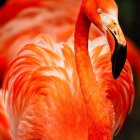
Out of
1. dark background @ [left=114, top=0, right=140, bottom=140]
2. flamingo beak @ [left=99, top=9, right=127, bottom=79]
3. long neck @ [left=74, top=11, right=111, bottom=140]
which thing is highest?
flamingo beak @ [left=99, top=9, right=127, bottom=79]

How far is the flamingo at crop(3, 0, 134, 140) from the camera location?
4.71 ft

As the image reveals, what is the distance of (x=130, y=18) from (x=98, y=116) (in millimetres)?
757

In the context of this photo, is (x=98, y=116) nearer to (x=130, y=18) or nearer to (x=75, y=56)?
(x=75, y=56)

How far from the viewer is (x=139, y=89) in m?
2.05

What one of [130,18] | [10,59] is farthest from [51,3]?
[130,18]

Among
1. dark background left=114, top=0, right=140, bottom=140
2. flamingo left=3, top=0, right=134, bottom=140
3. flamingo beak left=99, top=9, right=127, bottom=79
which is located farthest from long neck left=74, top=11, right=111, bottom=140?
dark background left=114, top=0, right=140, bottom=140

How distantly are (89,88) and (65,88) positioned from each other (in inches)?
4.3

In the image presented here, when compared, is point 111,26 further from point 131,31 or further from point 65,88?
point 131,31

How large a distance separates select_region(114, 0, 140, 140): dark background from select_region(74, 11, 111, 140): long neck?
0.54 m

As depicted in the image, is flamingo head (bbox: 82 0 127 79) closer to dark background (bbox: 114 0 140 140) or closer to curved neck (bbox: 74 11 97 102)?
curved neck (bbox: 74 11 97 102)

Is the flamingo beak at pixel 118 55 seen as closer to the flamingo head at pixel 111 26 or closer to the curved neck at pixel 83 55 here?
the flamingo head at pixel 111 26

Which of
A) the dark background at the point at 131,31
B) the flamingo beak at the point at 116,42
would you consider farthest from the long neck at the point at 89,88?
the dark background at the point at 131,31

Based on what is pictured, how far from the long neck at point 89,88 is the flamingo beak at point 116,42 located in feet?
0.46

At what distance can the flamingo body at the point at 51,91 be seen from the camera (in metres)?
1.50
